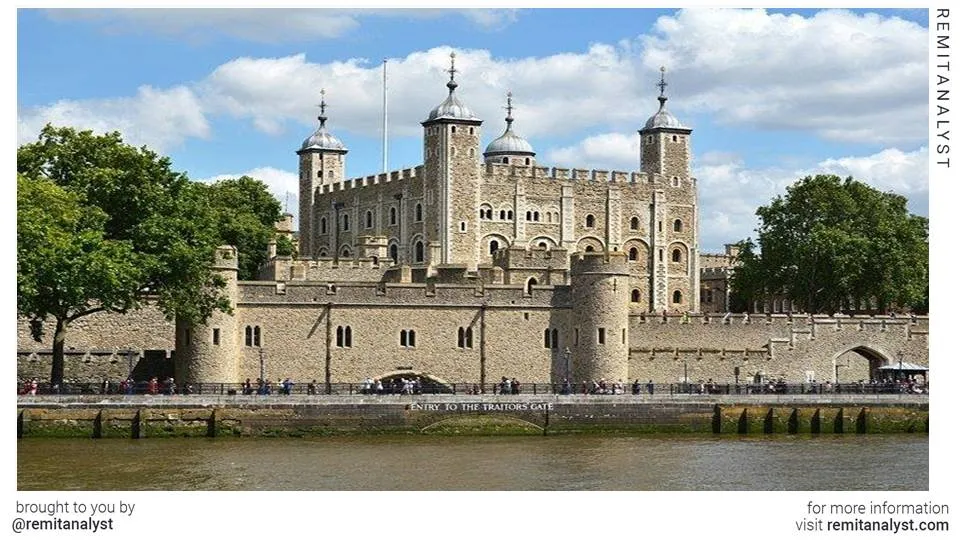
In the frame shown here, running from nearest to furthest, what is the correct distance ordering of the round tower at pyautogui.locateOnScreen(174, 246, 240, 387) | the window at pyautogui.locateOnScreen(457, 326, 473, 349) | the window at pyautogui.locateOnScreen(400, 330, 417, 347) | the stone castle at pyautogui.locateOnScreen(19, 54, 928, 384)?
the round tower at pyautogui.locateOnScreen(174, 246, 240, 387)
the stone castle at pyautogui.locateOnScreen(19, 54, 928, 384)
the window at pyautogui.locateOnScreen(400, 330, 417, 347)
the window at pyautogui.locateOnScreen(457, 326, 473, 349)

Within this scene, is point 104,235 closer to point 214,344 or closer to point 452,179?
point 214,344

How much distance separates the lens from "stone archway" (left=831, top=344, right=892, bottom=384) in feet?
230

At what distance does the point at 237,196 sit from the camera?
87562mm

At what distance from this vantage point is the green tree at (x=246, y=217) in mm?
80812

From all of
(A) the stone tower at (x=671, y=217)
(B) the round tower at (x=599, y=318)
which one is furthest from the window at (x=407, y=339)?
(A) the stone tower at (x=671, y=217)

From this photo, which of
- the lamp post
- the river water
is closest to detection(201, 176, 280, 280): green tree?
the lamp post

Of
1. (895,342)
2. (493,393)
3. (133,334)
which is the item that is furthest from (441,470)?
(895,342)

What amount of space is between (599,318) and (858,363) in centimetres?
1346

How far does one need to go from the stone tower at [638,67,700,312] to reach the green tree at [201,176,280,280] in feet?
63.5

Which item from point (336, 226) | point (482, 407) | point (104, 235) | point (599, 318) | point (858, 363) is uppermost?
point (336, 226)

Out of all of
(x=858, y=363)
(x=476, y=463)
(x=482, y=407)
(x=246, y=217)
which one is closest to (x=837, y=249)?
(x=858, y=363)

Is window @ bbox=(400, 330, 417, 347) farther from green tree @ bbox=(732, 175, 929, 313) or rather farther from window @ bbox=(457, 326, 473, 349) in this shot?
green tree @ bbox=(732, 175, 929, 313)

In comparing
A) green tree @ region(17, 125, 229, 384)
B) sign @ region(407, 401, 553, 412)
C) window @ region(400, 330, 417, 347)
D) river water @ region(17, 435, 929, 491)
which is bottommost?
river water @ region(17, 435, 929, 491)

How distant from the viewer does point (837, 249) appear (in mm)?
85312
